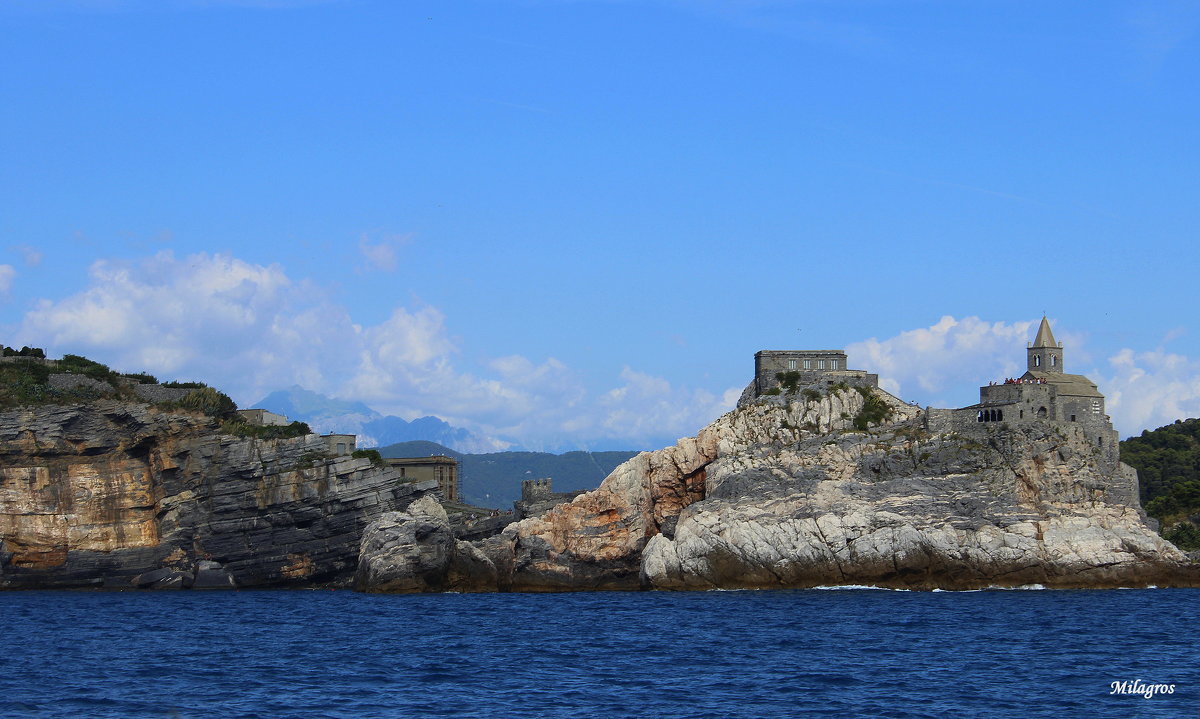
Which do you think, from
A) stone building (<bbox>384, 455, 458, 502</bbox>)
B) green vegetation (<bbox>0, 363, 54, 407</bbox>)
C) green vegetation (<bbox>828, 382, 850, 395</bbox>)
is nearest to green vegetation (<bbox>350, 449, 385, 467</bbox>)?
stone building (<bbox>384, 455, 458, 502</bbox>)

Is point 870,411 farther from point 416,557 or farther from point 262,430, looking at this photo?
point 262,430

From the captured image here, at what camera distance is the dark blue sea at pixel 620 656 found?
4216 centimetres

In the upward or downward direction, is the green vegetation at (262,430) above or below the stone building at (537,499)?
above

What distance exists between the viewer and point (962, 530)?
250 feet

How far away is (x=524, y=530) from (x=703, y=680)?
38119 millimetres

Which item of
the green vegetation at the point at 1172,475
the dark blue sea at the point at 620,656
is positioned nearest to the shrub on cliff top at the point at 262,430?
the dark blue sea at the point at 620,656

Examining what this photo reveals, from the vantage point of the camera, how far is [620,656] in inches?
2082

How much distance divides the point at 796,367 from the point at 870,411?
302 inches

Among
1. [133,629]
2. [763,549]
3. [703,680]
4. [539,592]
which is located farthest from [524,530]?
[703,680]

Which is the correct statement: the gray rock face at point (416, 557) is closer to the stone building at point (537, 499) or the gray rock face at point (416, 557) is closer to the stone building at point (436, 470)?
the stone building at point (537, 499)

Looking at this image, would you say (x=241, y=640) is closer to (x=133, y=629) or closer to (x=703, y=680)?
(x=133, y=629)

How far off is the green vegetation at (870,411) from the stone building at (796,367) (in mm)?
2818

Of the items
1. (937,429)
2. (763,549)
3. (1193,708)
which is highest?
(937,429)

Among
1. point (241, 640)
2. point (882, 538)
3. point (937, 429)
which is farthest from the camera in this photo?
point (937, 429)
